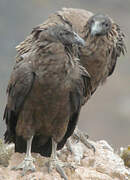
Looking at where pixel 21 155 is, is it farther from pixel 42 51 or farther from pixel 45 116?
pixel 42 51

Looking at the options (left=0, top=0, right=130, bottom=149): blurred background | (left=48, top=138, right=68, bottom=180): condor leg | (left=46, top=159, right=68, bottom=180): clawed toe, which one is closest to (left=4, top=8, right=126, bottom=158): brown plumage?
(left=48, top=138, right=68, bottom=180): condor leg

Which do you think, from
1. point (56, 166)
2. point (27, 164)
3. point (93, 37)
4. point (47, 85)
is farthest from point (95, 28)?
point (27, 164)

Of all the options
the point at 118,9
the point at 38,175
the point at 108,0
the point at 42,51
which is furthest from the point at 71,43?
the point at 108,0

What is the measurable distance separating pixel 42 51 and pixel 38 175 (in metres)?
1.77

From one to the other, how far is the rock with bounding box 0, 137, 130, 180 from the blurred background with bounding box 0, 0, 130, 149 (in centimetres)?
1436

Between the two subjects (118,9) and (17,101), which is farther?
(118,9)

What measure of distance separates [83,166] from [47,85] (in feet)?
5.77

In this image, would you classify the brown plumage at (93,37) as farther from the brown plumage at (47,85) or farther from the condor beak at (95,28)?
the brown plumage at (47,85)

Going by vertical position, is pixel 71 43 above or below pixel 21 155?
above

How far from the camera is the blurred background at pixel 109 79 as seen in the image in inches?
1207

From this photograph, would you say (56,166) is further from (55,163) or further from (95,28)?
(95,28)

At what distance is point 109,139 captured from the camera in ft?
98.3

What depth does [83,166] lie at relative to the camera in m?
11.5

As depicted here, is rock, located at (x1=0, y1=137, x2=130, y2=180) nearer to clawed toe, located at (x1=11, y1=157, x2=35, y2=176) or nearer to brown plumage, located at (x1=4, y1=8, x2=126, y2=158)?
clawed toe, located at (x1=11, y1=157, x2=35, y2=176)
